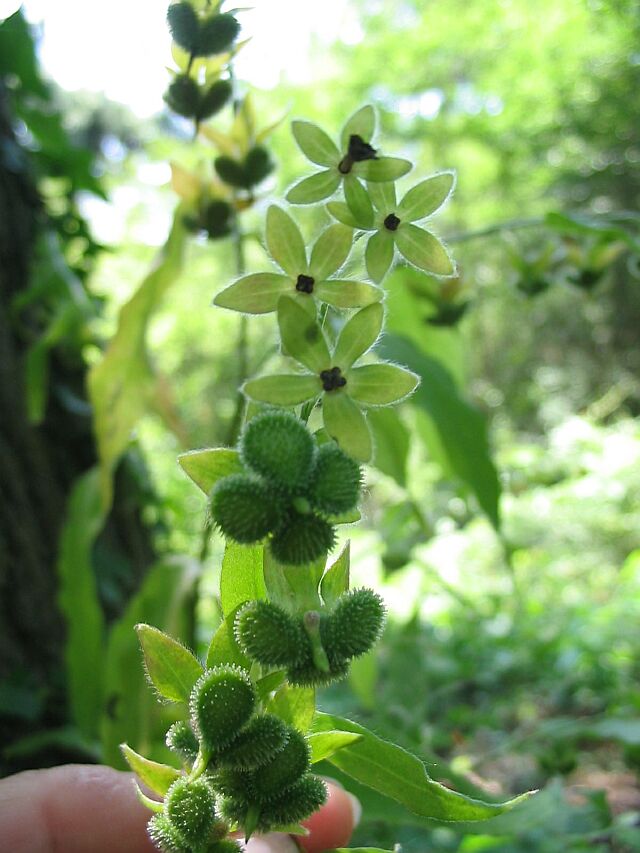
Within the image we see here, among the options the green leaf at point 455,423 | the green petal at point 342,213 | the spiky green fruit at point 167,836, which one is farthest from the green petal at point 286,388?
the green leaf at point 455,423

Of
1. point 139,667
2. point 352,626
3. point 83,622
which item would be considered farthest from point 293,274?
point 83,622

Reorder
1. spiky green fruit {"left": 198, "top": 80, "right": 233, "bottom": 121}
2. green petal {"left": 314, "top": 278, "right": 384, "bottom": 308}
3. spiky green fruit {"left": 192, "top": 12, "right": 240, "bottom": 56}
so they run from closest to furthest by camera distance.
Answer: green petal {"left": 314, "top": 278, "right": 384, "bottom": 308}
spiky green fruit {"left": 192, "top": 12, "right": 240, "bottom": 56}
spiky green fruit {"left": 198, "top": 80, "right": 233, "bottom": 121}

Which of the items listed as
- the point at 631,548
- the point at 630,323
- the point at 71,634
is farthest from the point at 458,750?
the point at 630,323

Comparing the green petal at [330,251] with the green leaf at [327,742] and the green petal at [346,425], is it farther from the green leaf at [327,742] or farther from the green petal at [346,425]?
the green leaf at [327,742]

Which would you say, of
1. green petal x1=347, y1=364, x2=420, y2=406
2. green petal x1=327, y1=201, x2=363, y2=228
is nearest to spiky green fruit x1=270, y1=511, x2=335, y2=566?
green petal x1=347, y1=364, x2=420, y2=406

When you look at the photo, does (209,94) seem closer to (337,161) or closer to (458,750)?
(337,161)

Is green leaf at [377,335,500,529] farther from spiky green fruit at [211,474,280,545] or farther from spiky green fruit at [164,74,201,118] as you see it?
spiky green fruit at [211,474,280,545]

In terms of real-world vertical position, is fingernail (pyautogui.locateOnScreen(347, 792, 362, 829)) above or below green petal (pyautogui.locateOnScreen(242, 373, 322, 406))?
below
